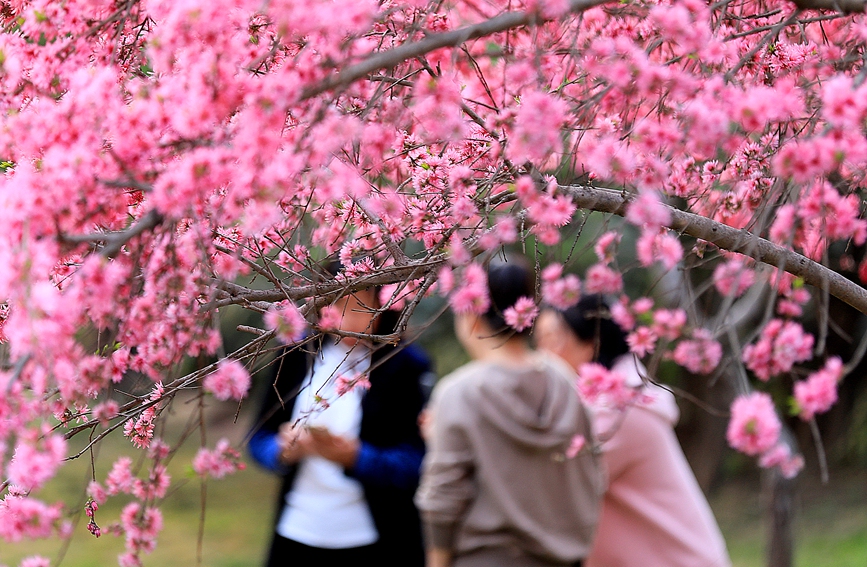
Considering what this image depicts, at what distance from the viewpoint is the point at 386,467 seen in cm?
313

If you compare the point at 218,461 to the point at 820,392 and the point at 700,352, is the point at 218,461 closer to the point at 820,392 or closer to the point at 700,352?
the point at 700,352

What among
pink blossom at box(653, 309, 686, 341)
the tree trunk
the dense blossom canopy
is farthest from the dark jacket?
the tree trunk

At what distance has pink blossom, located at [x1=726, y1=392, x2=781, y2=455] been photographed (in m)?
1.32

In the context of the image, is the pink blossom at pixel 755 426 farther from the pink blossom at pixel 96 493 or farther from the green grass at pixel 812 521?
the green grass at pixel 812 521

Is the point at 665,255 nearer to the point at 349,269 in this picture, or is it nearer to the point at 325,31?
the point at 325,31

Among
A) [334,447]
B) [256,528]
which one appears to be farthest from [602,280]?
[256,528]

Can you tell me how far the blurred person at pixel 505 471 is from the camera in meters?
2.63

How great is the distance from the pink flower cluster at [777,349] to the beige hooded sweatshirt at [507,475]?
1.06 m

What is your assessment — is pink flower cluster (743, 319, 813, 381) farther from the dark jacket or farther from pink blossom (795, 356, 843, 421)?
the dark jacket

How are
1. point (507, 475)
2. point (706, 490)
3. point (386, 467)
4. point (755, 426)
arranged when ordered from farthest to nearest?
1. point (706, 490)
2. point (386, 467)
3. point (507, 475)
4. point (755, 426)

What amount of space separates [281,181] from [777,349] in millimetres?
987

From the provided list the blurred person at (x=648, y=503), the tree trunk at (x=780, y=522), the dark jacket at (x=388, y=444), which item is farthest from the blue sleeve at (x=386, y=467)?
the tree trunk at (x=780, y=522)

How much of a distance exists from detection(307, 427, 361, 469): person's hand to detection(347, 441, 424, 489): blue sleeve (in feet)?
0.12

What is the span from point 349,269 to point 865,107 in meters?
1.15
